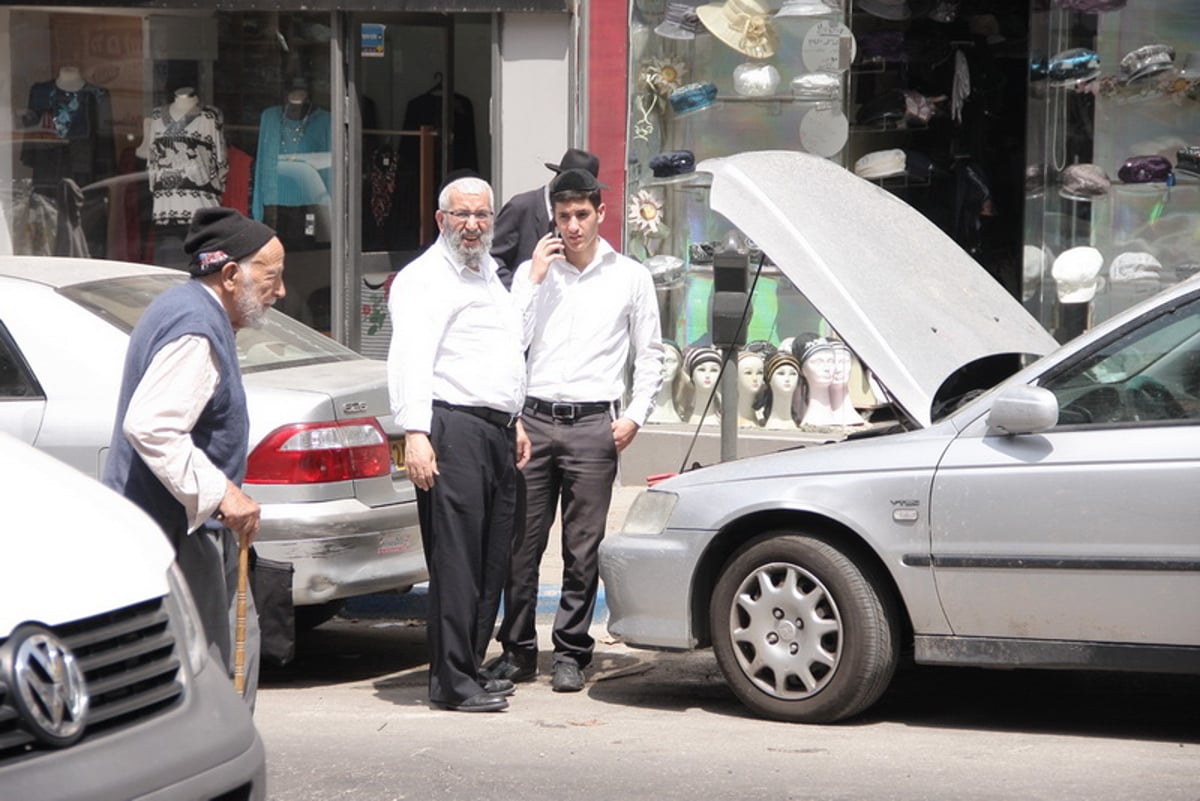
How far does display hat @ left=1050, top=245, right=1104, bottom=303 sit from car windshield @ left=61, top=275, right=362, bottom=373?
5421 millimetres

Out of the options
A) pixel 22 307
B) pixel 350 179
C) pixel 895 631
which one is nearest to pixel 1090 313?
pixel 350 179

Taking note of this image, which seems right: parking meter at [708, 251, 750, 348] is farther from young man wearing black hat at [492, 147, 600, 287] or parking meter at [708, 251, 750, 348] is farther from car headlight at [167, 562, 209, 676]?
car headlight at [167, 562, 209, 676]

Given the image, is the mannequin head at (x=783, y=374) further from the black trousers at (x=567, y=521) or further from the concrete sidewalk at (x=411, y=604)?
the black trousers at (x=567, y=521)

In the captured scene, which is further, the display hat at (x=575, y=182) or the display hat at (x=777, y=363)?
the display hat at (x=777, y=363)

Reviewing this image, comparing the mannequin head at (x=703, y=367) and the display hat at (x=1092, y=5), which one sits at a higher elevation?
the display hat at (x=1092, y=5)

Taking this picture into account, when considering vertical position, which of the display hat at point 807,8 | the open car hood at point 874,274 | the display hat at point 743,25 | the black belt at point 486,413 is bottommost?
the black belt at point 486,413

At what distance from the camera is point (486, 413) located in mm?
6590

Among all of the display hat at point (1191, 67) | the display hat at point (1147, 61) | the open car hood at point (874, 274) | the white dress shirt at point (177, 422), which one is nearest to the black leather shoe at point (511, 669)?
the open car hood at point (874, 274)

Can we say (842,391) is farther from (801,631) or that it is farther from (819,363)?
(801,631)

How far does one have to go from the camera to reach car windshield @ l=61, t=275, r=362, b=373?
715 centimetres

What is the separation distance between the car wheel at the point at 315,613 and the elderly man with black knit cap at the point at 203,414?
2667mm

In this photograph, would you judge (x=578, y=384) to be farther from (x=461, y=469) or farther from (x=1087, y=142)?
(x=1087, y=142)

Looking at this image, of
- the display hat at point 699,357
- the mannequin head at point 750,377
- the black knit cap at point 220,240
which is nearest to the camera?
the black knit cap at point 220,240

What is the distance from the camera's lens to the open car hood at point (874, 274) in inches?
254
